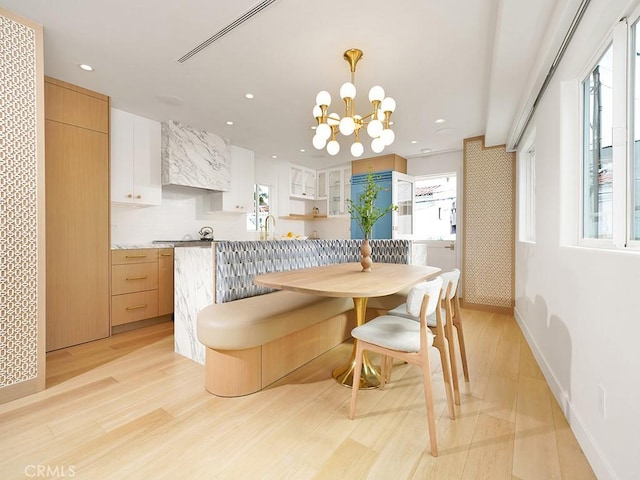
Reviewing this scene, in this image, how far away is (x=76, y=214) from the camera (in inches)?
110

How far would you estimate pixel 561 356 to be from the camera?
1.87 metres

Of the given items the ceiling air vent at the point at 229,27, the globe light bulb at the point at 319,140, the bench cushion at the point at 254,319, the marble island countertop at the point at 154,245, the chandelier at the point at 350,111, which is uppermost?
the ceiling air vent at the point at 229,27

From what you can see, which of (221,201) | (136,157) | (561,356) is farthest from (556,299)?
(136,157)

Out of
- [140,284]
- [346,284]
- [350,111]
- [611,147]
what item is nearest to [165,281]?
[140,284]

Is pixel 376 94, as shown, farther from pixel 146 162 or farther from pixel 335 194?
pixel 335 194

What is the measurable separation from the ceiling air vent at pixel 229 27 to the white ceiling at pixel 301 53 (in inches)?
1.3

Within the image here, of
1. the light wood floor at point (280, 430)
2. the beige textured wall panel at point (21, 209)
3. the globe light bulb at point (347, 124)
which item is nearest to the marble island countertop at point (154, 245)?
the beige textured wall panel at point (21, 209)

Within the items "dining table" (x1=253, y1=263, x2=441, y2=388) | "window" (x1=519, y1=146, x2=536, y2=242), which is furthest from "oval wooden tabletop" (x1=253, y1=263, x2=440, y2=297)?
"window" (x1=519, y1=146, x2=536, y2=242)

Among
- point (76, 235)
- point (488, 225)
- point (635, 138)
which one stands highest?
point (635, 138)

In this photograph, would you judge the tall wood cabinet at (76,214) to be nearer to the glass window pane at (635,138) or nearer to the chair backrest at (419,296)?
the chair backrest at (419,296)

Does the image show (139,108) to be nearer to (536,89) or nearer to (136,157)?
(136,157)

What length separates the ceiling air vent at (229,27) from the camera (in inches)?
72.4

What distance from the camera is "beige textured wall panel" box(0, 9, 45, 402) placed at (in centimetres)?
188

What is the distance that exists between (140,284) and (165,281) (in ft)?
0.90
